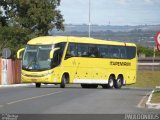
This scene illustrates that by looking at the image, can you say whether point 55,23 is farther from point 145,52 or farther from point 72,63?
point 145,52

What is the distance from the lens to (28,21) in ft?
207

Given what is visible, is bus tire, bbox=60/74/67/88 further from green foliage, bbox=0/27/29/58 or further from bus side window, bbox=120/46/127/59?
green foliage, bbox=0/27/29/58

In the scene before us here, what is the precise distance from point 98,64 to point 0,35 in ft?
74.9

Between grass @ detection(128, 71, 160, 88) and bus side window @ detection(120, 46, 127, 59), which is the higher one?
bus side window @ detection(120, 46, 127, 59)

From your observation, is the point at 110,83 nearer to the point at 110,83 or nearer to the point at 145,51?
the point at 110,83

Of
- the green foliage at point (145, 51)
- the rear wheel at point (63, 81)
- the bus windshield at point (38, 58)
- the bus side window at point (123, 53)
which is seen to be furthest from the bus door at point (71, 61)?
the green foliage at point (145, 51)

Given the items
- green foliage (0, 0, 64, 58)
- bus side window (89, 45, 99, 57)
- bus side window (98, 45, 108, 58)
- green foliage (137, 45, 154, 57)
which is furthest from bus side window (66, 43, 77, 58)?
green foliage (137, 45, 154, 57)

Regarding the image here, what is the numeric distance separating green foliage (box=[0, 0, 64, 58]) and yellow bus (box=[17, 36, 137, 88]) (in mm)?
18923

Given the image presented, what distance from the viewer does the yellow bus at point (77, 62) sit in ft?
125

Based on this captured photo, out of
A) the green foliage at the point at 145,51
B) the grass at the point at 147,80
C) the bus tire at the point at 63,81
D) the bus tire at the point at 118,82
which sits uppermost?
the bus tire at the point at 63,81

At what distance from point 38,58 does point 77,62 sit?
10.8ft

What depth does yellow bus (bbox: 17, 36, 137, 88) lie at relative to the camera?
125 feet

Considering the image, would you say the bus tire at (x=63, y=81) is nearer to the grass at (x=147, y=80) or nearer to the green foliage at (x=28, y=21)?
the green foliage at (x=28, y=21)

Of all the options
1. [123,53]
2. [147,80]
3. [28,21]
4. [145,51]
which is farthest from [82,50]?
[145,51]
